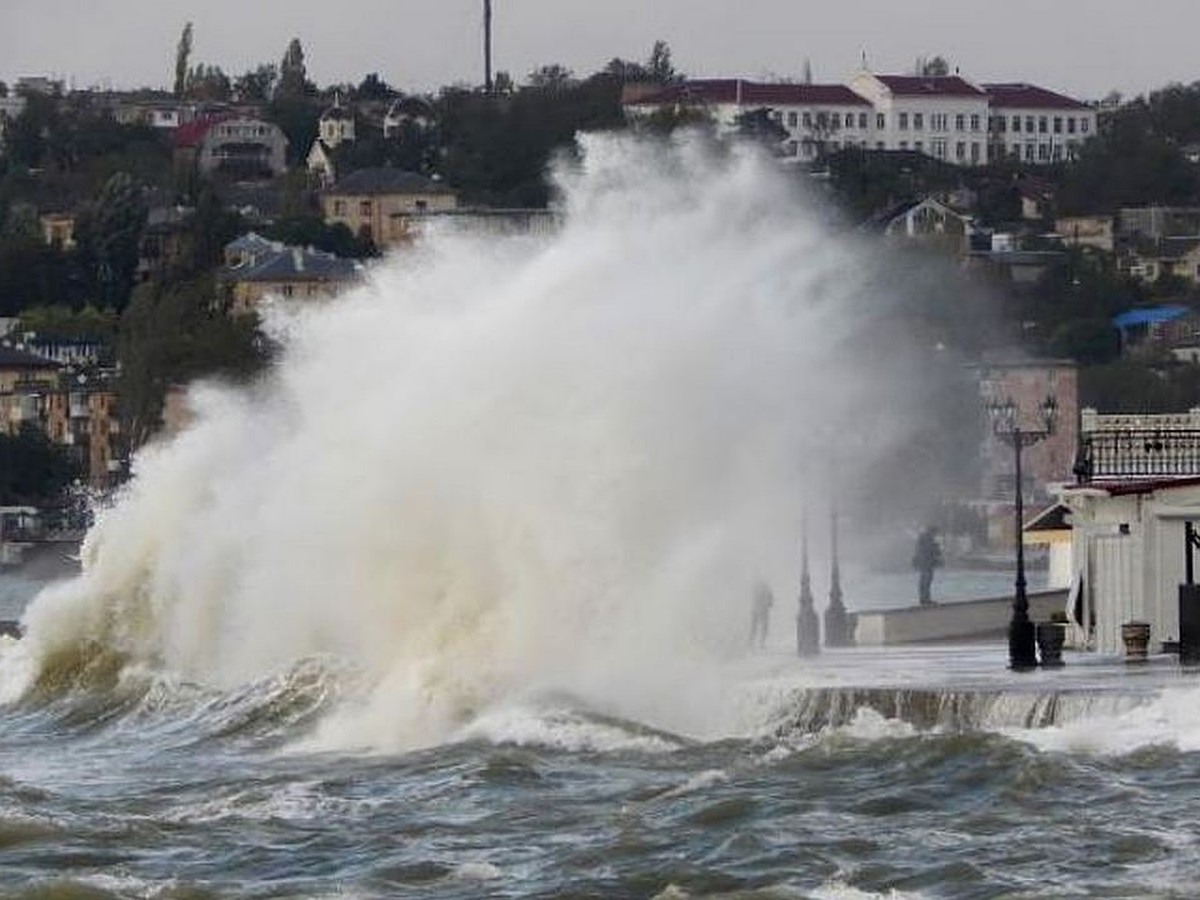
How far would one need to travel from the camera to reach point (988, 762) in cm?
3594

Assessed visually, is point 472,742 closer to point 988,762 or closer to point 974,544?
point 988,762

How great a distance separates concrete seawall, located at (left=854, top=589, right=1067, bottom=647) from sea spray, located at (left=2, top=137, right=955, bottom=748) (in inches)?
53.3

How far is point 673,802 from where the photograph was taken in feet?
117

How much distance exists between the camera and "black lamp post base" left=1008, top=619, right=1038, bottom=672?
141 feet

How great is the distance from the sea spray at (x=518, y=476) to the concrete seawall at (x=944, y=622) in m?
1.35

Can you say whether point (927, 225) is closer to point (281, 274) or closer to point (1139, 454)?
point (281, 274)

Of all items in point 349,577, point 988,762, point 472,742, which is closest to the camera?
point 988,762

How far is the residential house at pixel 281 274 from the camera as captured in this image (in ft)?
557

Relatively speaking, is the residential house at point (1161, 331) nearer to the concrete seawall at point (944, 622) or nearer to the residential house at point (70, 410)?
the residential house at point (70, 410)

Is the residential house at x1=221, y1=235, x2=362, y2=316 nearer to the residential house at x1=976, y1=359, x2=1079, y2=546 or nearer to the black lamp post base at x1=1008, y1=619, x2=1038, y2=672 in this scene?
the residential house at x1=976, y1=359, x2=1079, y2=546

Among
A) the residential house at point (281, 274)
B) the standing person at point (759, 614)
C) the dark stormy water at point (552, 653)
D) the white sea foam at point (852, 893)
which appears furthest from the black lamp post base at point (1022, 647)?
the residential house at point (281, 274)

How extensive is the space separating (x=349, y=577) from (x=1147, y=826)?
15175mm

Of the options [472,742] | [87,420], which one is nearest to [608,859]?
[472,742]

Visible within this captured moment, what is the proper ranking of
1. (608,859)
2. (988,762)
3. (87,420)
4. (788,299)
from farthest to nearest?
1. (87,420)
2. (788,299)
3. (988,762)
4. (608,859)
